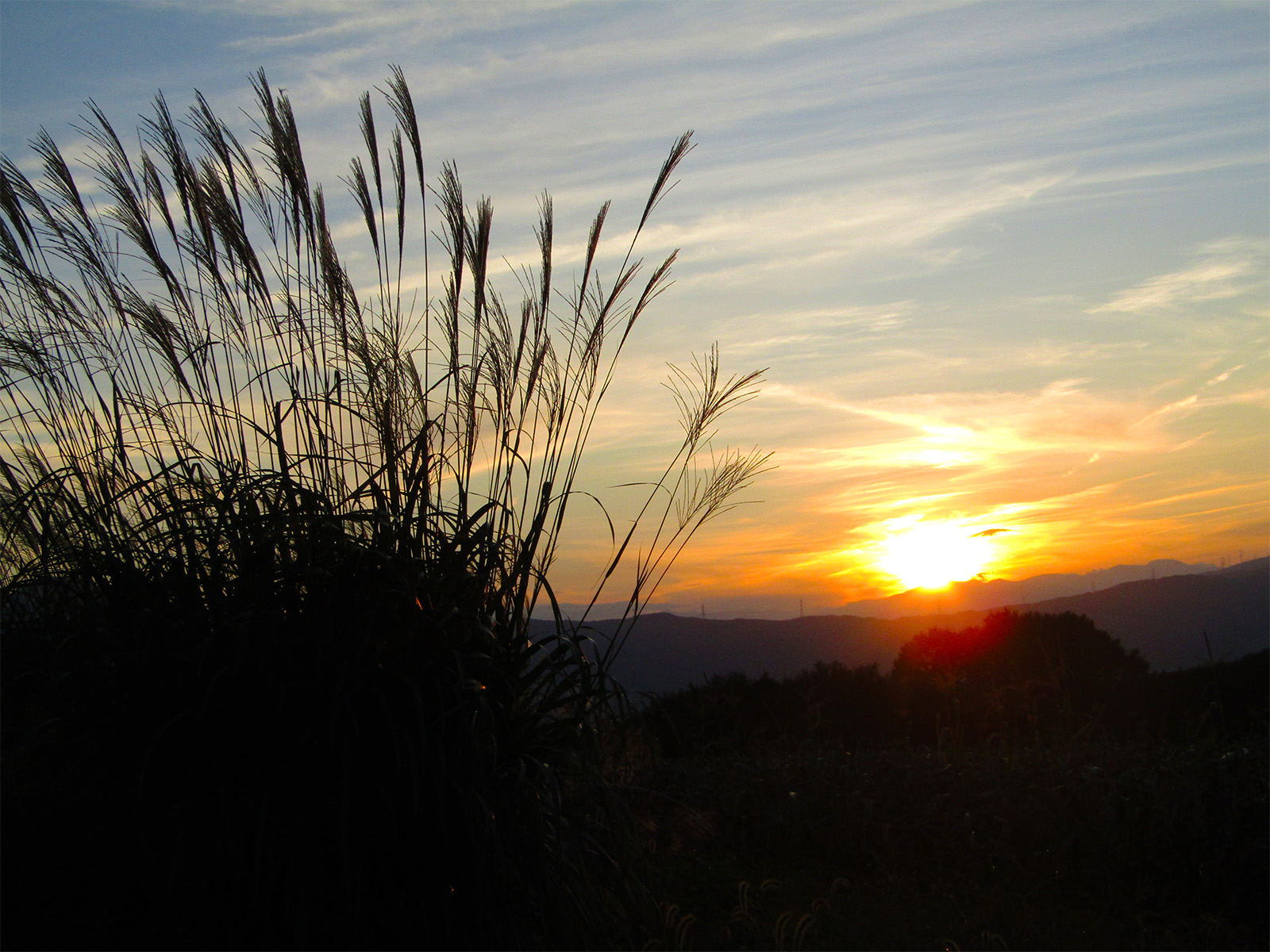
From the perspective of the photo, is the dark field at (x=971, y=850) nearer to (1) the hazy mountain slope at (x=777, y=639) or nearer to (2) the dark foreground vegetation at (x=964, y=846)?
(2) the dark foreground vegetation at (x=964, y=846)

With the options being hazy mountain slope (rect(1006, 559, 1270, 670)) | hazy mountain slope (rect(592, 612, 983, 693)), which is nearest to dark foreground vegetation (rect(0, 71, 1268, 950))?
hazy mountain slope (rect(592, 612, 983, 693))

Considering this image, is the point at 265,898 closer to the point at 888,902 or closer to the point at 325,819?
the point at 325,819

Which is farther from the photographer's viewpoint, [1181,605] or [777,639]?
[1181,605]

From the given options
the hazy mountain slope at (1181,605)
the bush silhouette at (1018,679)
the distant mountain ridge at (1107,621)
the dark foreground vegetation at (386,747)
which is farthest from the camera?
the hazy mountain slope at (1181,605)

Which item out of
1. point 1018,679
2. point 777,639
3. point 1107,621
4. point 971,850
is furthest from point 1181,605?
point 971,850

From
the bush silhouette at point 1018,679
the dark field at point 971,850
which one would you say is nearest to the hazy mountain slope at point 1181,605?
the bush silhouette at point 1018,679

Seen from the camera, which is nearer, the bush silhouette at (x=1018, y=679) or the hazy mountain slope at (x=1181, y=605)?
the bush silhouette at (x=1018, y=679)

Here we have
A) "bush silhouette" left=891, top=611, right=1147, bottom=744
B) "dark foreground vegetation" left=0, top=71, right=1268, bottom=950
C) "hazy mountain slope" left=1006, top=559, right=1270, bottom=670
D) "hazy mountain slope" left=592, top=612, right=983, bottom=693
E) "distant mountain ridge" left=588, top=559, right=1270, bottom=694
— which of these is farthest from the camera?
"hazy mountain slope" left=1006, top=559, right=1270, bottom=670

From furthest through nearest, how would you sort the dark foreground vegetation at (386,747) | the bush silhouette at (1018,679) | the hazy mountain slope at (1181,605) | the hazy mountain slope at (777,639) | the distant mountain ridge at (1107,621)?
1. the hazy mountain slope at (1181,605)
2. the distant mountain ridge at (1107,621)
3. the hazy mountain slope at (777,639)
4. the bush silhouette at (1018,679)
5. the dark foreground vegetation at (386,747)

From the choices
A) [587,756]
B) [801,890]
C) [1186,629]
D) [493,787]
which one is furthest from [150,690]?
[1186,629]

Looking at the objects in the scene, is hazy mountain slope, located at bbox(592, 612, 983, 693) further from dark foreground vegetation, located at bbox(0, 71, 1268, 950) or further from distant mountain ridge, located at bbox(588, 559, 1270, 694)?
dark foreground vegetation, located at bbox(0, 71, 1268, 950)

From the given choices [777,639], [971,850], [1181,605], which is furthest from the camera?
[1181,605]

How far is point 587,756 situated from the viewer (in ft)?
6.82

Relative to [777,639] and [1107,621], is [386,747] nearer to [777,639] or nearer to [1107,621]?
[1107,621]
